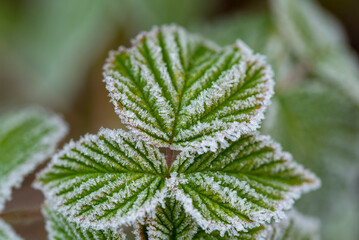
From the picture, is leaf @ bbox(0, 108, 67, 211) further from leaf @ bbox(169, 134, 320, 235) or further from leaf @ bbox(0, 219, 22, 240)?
leaf @ bbox(169, 134, 320, 235)

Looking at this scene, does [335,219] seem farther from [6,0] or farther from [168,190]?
[6,0]

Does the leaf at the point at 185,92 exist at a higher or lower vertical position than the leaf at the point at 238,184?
higher

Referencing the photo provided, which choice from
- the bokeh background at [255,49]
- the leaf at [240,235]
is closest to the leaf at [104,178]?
the leaf at [240,235]

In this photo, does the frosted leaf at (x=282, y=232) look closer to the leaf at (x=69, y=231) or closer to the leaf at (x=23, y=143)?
the leaf at (x=69, y=231)

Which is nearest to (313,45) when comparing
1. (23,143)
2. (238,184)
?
(238,184)

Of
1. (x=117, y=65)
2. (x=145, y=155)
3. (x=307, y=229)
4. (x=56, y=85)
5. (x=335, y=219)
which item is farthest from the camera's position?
(x=56, y=85)

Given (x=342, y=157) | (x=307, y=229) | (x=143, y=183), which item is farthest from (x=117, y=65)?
(x=342, y=157)
